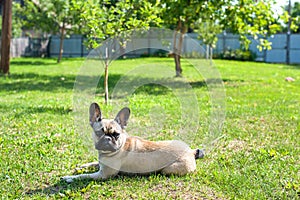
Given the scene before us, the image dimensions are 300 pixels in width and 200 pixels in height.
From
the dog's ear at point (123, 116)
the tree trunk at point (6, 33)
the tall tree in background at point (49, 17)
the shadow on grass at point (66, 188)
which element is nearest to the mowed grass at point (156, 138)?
the shadow on grass at point (66, 188)

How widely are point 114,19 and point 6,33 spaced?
866cm

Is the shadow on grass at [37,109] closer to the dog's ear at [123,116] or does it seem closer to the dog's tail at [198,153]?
the dog's tail at [198,153]

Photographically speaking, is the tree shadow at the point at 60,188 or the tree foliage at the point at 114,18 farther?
the tree foliage at the point at 114,18

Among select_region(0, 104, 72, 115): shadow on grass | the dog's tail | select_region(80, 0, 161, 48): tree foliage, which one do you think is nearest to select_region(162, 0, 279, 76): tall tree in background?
select_region(80, 0, 161, 48): tree foliage

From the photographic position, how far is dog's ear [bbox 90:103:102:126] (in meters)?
4.13

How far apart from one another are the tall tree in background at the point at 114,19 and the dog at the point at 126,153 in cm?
387

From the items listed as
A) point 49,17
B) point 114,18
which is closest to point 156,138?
point 114,18

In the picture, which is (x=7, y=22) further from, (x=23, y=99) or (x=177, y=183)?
(x=177, y=183)

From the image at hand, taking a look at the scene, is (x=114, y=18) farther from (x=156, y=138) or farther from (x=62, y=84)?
(x=62, y=84)

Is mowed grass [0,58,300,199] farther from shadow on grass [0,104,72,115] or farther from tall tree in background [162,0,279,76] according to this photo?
tall tree in background [162,0,279,76]

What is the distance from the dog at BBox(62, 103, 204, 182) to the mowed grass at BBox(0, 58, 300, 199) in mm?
89

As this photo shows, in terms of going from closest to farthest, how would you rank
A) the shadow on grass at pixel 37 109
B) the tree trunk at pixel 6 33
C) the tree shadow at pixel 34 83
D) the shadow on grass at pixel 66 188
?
the shadow on grass at pixel 66 188 → the shadow on grass at pixel 37 109 → the tree shadow at pixel 34 83 → the tree trunk at pixel 6 33

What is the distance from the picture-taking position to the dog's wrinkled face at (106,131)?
3.98 meters

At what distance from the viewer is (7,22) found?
15617mm
